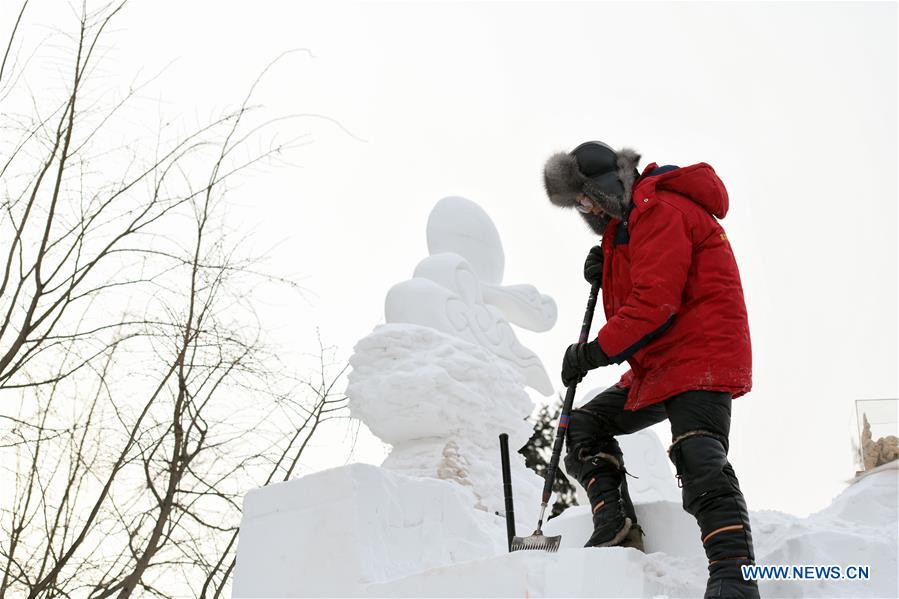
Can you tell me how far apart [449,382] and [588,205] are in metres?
3.23

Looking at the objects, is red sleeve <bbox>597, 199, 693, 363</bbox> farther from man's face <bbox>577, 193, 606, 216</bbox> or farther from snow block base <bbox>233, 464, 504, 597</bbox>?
snow block base <bbox>233, 464, 504, 597</bbox>

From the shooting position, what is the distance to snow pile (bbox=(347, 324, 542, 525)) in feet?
21.9

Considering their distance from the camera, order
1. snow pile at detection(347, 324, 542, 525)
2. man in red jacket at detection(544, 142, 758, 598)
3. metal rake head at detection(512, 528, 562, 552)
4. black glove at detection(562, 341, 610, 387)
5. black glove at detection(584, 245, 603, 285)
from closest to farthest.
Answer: man in red jacket at detection(544, 142, 758, 598)
black glove at detection(562, 341, 610, 387)
metal rake head at detection(512, 528, 562, 552)
black glove at detection(584, 245, 603, 285)
snow pile at detection(347, 324, 542, 525)

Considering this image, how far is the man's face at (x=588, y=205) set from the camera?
12.0ft

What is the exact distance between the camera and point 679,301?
3238mm

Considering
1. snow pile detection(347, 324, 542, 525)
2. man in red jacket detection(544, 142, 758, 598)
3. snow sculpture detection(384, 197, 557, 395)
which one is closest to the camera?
man in red jacket detection(544, 142, 758, 598)

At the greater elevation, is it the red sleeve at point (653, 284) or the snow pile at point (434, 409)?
the snow pile at point (434, 409)

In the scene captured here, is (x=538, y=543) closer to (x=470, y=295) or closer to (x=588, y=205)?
(x=588, y=205)

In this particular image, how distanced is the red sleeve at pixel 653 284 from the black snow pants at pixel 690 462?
233 mm

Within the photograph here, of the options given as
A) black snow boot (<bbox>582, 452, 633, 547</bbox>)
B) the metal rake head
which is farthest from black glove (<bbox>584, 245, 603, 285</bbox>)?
the metal rake head

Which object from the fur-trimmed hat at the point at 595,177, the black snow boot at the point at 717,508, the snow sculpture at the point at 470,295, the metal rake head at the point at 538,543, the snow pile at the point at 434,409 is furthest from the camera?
the snow sculpture at the point at 470,295

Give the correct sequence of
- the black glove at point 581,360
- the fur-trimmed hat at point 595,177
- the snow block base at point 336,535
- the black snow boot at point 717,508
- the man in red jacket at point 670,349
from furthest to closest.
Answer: the snow block base at point 336,535
the fur-trimmed hat at point 595,177
the black glove at point 581,360
the man in red jacket at point 670,349
the black snow boot at point 717,508

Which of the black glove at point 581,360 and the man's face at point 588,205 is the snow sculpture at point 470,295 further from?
the black glove at point 581,360

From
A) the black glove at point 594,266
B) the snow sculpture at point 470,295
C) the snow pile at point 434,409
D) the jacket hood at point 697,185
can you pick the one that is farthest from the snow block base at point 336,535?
the snow sculpture at point 470,295
